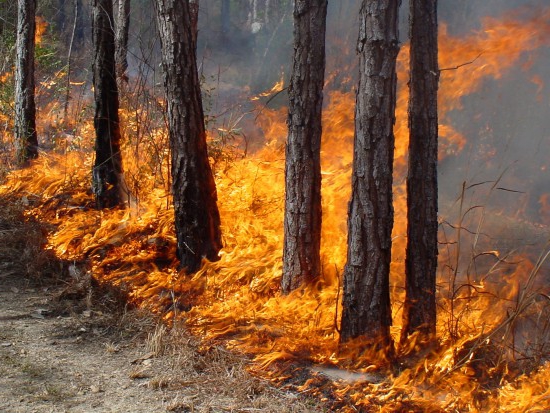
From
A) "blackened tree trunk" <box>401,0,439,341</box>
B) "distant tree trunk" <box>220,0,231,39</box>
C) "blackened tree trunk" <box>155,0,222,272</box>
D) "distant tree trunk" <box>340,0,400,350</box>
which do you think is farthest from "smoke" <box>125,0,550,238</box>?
"distant tree trunk" <box>220,0,231,39</box>

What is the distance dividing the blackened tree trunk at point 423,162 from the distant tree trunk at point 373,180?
419 millimetres

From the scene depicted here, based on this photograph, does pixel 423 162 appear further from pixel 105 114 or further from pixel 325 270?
pixel 105 114

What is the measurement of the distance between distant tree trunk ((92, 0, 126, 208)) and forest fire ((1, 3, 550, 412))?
264mm

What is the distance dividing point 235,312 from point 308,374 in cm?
143

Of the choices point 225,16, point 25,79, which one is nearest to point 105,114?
point 25,79

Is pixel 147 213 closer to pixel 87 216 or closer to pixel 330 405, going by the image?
pixel 87 216

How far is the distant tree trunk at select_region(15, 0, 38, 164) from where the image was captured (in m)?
11.6

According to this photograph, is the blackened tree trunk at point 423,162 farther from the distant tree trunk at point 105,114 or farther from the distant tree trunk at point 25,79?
the distant tree trunk at point 25,79

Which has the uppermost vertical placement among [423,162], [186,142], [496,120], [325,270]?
[496,120]

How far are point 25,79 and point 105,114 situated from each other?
3.48 meters

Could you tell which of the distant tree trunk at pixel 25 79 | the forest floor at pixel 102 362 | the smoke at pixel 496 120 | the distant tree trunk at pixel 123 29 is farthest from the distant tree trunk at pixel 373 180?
the distant tree trunk at pixel 25 79

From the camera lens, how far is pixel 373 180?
5.02m

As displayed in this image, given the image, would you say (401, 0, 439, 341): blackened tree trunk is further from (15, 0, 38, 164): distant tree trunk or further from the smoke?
(15, 0, 38, 164): distant tree trunk

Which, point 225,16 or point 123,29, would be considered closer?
point 123,29
